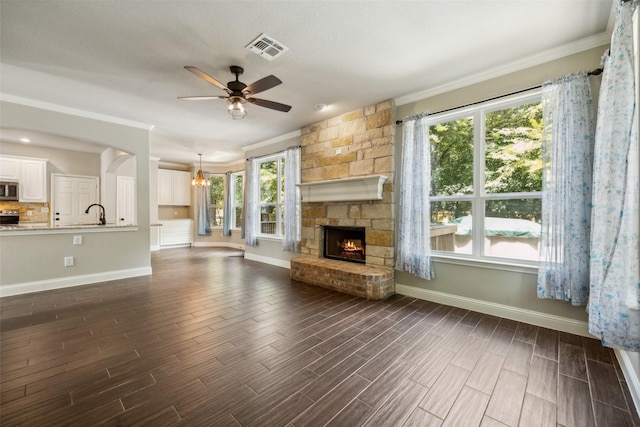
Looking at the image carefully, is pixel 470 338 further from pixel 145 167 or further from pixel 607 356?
pixel 145 167

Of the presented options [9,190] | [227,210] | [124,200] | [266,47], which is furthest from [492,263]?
[9,190]

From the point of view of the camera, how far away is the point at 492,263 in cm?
299

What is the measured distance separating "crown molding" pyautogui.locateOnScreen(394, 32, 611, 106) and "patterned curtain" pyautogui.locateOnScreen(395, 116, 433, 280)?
0.36m

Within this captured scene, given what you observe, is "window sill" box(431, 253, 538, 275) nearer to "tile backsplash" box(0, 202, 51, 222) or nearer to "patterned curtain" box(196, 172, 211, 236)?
"patterned curtain" box(196, 172, 211, 236)

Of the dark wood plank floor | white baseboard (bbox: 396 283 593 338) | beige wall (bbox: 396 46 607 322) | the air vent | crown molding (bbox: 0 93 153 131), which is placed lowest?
the dark wood plank floor

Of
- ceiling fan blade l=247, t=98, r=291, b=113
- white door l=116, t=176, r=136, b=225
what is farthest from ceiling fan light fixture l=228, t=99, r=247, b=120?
white door l=116, t=176, r=136, b=225

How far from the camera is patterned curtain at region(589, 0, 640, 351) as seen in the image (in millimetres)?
1398

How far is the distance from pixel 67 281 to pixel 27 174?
347 centimetres

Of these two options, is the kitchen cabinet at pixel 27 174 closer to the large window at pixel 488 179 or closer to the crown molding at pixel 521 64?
the crown molding at pixel 521 64

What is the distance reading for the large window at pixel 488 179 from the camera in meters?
2.85

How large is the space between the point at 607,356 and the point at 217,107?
510cm

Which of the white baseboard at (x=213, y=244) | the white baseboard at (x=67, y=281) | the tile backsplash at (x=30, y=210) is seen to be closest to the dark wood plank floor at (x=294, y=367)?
the white baseboard at (x=67, y=281)

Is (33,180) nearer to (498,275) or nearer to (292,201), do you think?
(292,201)

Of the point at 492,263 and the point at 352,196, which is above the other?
the point at 352,196
